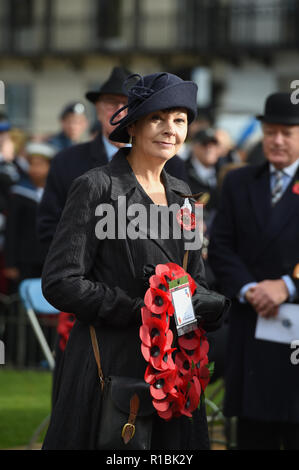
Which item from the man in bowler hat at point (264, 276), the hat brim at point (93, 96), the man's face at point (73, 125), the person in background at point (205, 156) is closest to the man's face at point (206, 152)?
the person in background at point (205, 156)

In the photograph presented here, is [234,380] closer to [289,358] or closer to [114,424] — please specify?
[289,358]

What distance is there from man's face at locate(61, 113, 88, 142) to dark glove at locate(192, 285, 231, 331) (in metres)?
7.10

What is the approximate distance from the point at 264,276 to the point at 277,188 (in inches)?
19.6

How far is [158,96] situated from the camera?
3682mm

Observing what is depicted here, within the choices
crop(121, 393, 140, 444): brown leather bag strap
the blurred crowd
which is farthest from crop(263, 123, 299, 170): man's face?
the blurred crowd

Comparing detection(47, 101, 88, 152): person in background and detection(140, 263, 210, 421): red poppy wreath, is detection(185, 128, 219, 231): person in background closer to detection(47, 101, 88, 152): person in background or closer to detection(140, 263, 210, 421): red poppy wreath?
detection(47, 101, 88, 152): person in background

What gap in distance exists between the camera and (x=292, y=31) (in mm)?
27234

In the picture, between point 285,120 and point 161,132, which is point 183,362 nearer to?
point 161,132

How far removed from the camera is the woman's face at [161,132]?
3.74 metres

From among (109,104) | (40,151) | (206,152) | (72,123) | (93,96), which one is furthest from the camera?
(72,123)

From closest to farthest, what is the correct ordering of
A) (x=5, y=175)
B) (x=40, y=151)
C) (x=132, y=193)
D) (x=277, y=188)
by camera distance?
1. (x=132, y=193)
2. (x=277, y=188)
3. (x=40, y=151)
4. (x=5, y=175)

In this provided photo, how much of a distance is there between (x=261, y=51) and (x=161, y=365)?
24.1m

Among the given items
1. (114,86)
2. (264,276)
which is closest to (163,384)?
(264,276)
